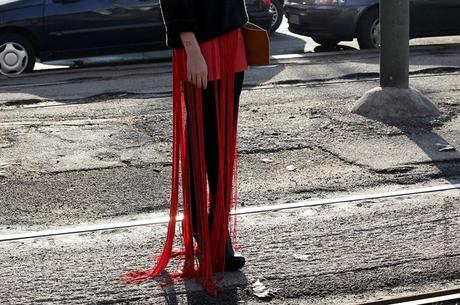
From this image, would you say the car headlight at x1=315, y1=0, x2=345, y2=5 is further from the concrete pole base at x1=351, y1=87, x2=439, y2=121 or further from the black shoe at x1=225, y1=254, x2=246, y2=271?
the black shoe at x1=225, y1=254, x2=246, y2=271

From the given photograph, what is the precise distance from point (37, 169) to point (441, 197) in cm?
293

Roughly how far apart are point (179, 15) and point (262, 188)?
93.0 inches

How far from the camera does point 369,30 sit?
1393 centimetres

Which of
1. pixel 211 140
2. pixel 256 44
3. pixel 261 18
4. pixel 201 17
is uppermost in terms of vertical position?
pixel 201 17

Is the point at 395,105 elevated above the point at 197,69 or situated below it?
below

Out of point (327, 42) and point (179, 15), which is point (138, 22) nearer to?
point (327, 42)

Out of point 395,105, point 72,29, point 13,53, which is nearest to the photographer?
point 395,105

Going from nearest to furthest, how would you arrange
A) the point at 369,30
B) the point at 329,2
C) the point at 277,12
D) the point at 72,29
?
1. the point at 72,29
2. the point at 369,30
3. the point at 329,2
4. the point at 277,12

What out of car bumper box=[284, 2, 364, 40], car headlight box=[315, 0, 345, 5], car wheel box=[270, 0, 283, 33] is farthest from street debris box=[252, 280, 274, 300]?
car wheel box=[270, 0, 283, 33]

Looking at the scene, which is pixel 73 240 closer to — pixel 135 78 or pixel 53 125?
pixel 53 125

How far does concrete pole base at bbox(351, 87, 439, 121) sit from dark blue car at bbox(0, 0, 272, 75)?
17.6 ft

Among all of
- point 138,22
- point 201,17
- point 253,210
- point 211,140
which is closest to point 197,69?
point 201,17

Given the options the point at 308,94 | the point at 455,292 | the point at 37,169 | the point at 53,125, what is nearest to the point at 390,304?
the point at 455,292

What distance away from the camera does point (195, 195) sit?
4629 mm
